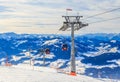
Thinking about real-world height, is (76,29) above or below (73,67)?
above

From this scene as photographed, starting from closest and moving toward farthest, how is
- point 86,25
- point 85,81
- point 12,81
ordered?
point 12,81 < point 85,81 < point 86,25

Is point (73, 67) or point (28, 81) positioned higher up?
point (28, 81)

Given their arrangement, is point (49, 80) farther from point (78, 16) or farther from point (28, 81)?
point (78, 16)

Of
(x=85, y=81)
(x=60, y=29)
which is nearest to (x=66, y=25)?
(x=60, y=29)

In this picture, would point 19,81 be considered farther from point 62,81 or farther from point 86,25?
point 86,25

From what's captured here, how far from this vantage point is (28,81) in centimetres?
3153

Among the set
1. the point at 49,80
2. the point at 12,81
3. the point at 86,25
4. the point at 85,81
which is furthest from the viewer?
the point at 86,25

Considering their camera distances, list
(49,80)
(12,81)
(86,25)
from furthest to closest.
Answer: (86,25) → (49,80) → (12,81)

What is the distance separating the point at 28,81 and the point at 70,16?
39.9m

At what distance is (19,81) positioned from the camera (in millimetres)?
31078

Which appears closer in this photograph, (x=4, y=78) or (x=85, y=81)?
(x=4, y=78)

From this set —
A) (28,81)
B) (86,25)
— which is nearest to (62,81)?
(28,81)

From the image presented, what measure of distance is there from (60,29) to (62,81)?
36956 mm

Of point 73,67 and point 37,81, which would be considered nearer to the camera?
point 37,81
